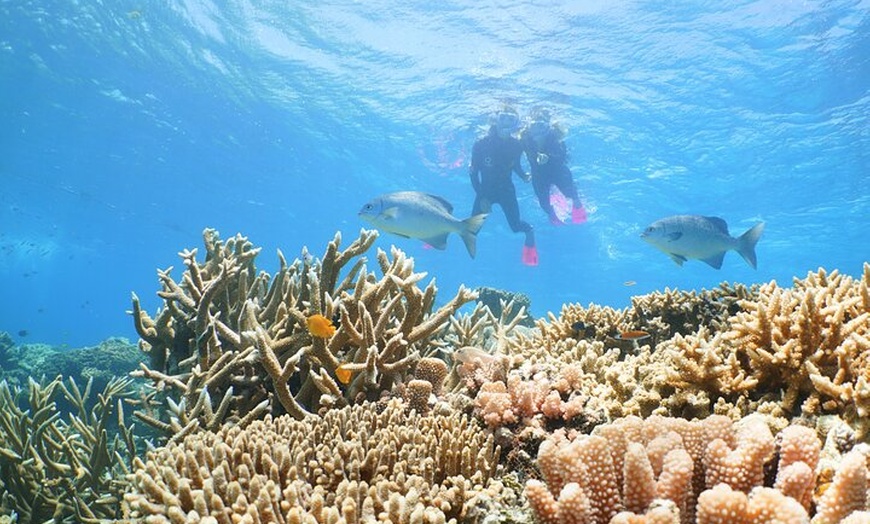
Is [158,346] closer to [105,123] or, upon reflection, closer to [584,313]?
[584,313]

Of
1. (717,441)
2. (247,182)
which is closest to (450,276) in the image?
(247,182)

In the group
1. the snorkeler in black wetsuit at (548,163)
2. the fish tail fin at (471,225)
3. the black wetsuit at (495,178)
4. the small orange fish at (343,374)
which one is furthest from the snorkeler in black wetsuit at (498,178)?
the small orange fish at (343,374)

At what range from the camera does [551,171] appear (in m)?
14.0

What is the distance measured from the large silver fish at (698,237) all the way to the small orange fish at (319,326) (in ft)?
13.9

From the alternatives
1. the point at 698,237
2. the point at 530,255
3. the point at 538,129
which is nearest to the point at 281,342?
the point at 698,237

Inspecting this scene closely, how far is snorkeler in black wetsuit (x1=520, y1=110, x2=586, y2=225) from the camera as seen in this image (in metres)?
13.9

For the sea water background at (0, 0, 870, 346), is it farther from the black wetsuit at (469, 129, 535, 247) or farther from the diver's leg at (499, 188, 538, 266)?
the diver's leg at (499, 188, 538, 266)

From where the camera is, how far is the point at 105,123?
30875 mm

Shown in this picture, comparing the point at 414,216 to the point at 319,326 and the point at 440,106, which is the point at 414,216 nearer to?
the point at 319,326

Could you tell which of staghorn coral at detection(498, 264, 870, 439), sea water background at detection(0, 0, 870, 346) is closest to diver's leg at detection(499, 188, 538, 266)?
sea water background at detection(0, 0, 870, 346)

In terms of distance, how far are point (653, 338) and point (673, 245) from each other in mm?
1868

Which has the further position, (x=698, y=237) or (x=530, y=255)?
(x=530, y=255)

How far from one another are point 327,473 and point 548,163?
12.8m

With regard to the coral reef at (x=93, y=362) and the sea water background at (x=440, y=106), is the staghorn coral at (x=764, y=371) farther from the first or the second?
the sea water background at (x=440, y=106)
